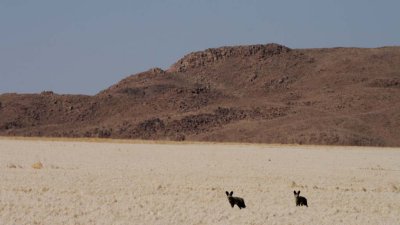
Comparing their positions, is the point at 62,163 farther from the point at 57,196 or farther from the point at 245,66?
the point at 245,66

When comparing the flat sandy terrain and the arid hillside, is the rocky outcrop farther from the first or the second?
the flat sandy terrain

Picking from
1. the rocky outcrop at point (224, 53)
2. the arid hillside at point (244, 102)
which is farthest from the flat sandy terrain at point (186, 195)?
the rocky outcrop at point (224, 53)

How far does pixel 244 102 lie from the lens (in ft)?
322

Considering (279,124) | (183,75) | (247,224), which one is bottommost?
(247,224)

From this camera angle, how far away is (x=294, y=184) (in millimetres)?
24016

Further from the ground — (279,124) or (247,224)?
(279,124)

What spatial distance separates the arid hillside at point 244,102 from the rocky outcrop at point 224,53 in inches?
7.1

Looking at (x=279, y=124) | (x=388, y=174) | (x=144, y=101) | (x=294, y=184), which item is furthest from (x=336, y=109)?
(x=294, y=184)

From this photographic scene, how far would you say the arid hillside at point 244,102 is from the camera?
259 feet

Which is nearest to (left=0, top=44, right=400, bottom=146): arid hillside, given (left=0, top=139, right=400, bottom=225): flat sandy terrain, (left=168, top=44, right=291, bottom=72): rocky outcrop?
(left=168, top=44, right=291, bottom=72): rocky outcrop

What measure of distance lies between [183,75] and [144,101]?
18.7 m

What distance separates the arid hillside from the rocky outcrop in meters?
0.18

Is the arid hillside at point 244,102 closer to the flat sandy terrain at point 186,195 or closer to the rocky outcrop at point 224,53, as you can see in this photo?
the rocky outcrop at point 224,53

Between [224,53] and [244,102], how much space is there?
969 inches
